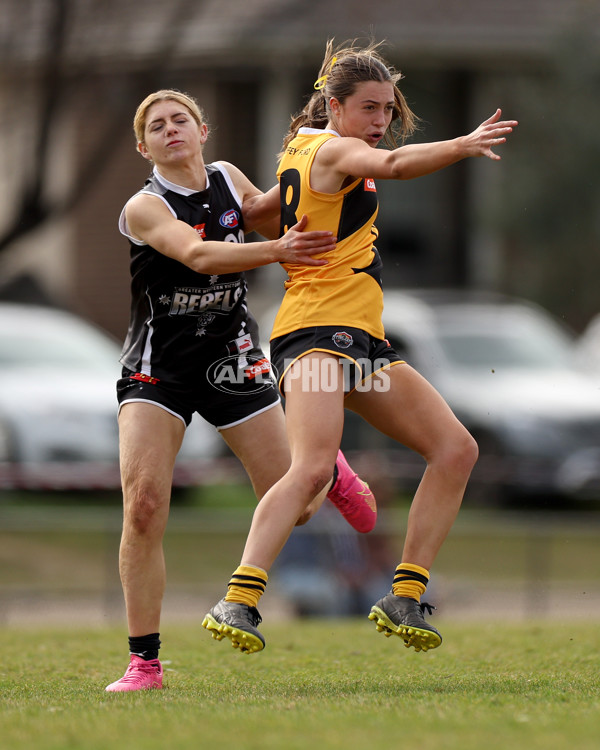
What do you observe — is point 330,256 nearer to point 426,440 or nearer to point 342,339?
point 342,339

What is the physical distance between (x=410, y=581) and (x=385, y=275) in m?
15.7

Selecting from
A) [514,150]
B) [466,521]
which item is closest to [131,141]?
[514,150]

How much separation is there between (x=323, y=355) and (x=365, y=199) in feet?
2.30

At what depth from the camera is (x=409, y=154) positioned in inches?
202

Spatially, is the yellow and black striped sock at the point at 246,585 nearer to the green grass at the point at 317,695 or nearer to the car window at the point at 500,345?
the green grass at the point at 317,695

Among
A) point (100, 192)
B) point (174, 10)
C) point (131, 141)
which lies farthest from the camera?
point (100, 192)

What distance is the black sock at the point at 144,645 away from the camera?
18.9 feet

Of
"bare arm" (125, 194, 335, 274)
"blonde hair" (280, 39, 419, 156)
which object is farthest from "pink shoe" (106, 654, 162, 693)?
"blonde hair" (280, 39, 419, 156)

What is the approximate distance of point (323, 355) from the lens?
215 inches

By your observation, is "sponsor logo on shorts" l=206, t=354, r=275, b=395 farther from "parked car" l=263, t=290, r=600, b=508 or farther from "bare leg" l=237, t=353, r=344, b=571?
"parked car" l=263, t=290, r=600, b=508

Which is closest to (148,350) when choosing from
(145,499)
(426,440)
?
(145,499)

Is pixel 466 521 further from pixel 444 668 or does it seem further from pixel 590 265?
pixel 590 265

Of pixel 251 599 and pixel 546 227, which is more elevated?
pixel 546 227

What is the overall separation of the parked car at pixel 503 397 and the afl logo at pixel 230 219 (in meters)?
7.70
